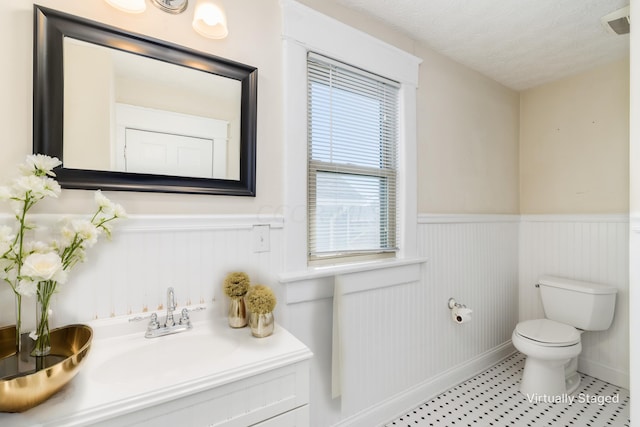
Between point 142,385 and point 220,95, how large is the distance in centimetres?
109

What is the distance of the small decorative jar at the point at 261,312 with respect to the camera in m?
1.12

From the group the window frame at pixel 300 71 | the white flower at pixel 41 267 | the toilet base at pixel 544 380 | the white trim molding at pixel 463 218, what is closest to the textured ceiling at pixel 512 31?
the window frame at pixel 300 71

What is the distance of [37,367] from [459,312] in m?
2.18

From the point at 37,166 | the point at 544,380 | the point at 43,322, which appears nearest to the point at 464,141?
the point at 544,380

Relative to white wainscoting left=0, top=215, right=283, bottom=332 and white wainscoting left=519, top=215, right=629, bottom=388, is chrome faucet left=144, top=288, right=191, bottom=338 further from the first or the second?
white wainscoting left=519, top=215, right=629, bottom=388

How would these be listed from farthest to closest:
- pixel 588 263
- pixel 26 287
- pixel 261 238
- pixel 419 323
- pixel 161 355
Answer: pixel 588 263
pixel 419 323
pixel 261 238
pixel 161 355
pixel 26 287

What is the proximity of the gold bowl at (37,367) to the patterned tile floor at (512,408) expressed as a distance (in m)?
1.71

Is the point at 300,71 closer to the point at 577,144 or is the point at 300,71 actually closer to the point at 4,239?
the point at 4,239

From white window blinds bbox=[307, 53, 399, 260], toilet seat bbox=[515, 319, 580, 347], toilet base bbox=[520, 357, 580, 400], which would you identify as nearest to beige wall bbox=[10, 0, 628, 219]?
white window blinds bbox=[307, 53, 399, 260]

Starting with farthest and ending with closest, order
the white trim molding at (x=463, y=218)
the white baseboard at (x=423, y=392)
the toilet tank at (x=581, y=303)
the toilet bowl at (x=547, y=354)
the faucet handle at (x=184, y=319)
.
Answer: the toilet tank at (x=581, y=303), the white trim molding at (x=463, y=218), the toilet bowl at (x=547, y=354), the white baseboard at (x=423, y=392), the faucet handle at (x=184, y=319)

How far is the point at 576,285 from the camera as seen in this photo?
7.34 feet

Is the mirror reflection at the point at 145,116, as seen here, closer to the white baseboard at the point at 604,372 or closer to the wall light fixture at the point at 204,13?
the wall light fixture at the point at 204,13

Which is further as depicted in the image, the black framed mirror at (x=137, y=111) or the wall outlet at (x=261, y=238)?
the wall outlet at (x=261, y=238)

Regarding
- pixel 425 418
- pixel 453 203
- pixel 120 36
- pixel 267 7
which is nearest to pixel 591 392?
pixel 425 418
